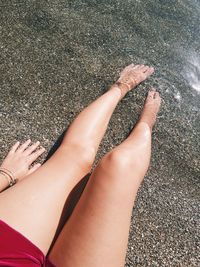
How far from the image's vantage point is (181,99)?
415 cm

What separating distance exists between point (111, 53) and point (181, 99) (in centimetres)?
86

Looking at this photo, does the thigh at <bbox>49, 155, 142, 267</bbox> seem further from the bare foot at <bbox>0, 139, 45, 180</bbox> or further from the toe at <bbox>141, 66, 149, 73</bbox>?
the toe at <bbox>141, 66, 149, 73</bbox>

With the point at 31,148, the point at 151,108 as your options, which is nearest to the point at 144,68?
the point at 151,108

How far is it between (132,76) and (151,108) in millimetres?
403

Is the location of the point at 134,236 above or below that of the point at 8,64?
below

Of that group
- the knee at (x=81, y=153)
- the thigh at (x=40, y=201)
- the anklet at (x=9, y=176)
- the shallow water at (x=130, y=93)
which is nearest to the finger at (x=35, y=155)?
the shallow water at (x=130, y=93)

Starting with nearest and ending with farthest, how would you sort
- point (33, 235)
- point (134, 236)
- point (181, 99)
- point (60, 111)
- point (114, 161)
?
point (33, 235) < point (114, 161) < point (134, 236) < point (60, 111) < point (181, 99)

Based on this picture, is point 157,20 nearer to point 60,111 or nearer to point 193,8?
point 193,8

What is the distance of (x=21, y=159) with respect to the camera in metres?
3.14

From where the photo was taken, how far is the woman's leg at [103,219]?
7.21ft

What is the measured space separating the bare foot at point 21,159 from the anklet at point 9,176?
0.02m

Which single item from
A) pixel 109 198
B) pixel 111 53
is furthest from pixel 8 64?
pixel 109 198

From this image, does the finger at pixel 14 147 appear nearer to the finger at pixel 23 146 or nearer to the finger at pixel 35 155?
the finger at pixel 23 146

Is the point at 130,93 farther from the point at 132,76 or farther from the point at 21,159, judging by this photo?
the point at 21,159
